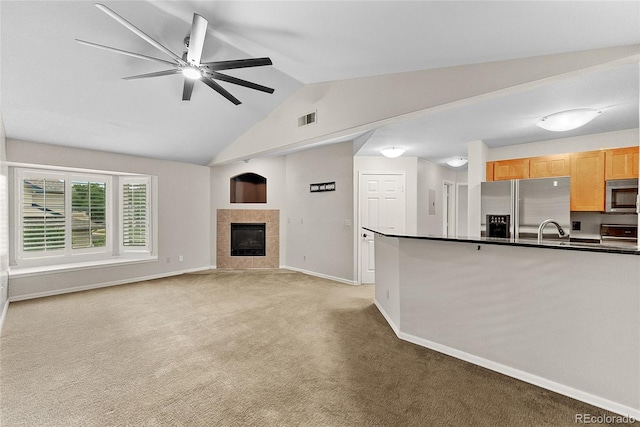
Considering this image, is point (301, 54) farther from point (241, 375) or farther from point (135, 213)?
point (135, 213)

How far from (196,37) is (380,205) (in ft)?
12.4

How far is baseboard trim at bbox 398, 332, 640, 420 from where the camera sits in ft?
5.93

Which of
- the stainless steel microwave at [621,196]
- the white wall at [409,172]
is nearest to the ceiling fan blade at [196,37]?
the white wall at [409,172]

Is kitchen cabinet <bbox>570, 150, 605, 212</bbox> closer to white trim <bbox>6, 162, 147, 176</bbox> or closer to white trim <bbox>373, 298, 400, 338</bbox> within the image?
white trim <bbox>373, 298, 400, 338</bbox>

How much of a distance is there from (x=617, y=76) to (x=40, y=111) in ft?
19.5

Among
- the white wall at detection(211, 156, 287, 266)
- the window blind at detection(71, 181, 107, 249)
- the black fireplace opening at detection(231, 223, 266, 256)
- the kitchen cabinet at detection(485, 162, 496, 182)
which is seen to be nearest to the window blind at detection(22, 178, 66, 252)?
the window blind at detection(71, 181, 107, 249)

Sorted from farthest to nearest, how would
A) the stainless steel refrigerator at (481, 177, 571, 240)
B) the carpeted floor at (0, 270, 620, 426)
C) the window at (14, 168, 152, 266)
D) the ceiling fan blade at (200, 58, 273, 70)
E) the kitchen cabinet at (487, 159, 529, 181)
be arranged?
the window at (14, 168, 152, 266), the kitchen cabinet at (487, 159, 529, 181), the stainless steel refrigerator at (481, 177, 571, 240), the ceiling fan blade at (200, 58, 273, 70), the carpeted floor at (0, 270, 620, 426)

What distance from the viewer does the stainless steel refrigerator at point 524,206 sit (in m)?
3.54

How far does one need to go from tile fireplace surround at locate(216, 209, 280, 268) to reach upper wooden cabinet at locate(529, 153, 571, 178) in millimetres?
4716

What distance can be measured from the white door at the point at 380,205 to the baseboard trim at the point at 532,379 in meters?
2.44

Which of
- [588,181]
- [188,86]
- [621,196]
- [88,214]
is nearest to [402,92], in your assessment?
[188,86]

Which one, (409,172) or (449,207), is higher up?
(409,172)

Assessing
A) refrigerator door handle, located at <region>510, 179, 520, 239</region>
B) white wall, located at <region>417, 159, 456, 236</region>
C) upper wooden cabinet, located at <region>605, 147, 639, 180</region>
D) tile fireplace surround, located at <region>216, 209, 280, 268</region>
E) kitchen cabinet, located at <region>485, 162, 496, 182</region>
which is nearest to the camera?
upper wooden cabinet, located at <region>605, 147, 639, 180</region>

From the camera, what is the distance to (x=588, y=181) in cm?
348
